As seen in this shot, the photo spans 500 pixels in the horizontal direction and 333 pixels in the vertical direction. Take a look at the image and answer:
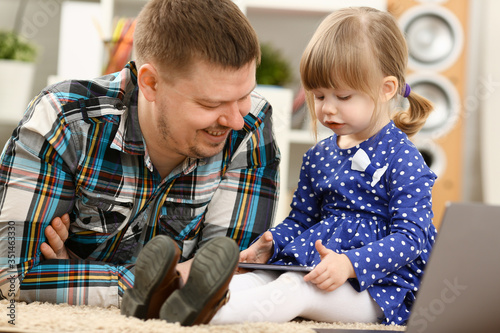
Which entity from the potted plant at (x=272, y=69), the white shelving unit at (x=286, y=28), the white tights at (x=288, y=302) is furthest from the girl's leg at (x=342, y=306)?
the potted plant at (x=272, y=69)

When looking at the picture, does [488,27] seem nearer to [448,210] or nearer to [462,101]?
[462,101]

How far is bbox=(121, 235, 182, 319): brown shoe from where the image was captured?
825 millimetres

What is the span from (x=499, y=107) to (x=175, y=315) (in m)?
2.44

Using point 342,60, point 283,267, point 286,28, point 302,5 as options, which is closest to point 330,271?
point 283,267

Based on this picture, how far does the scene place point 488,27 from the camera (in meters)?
2.91

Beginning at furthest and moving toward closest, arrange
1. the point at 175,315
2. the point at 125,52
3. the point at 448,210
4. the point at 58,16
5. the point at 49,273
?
the point at 58,16, the point at 125,52, the point at 49,273, the point at 175,315, the point at 448,210

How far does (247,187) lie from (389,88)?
0.36m

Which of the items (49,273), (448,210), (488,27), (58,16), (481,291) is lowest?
(49,273)

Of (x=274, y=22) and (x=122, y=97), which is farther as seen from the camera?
(x=274, y=22)

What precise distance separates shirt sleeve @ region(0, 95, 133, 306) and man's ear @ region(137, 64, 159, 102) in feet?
0.54

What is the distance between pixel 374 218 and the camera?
1.13 m

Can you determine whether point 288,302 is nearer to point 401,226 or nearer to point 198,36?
point 401,226

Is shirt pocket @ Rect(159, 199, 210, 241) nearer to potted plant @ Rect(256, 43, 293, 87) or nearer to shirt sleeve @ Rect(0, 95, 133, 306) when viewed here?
shirt sleeve @ Rect(0, 95, 133, 306)

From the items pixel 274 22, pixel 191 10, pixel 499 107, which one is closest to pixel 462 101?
pixel 499 107
